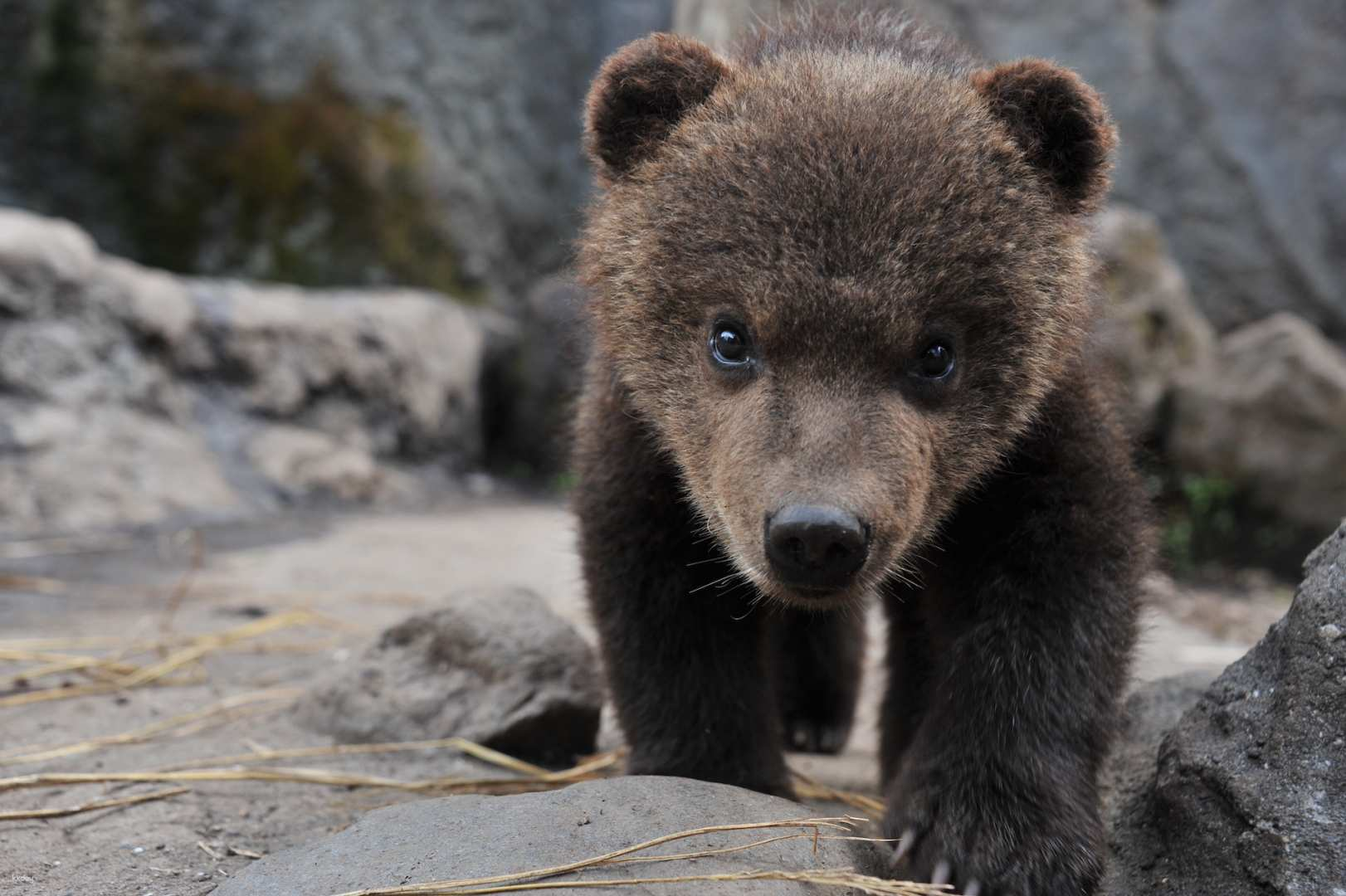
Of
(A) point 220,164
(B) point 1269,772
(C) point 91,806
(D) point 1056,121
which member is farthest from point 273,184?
(B) point 1269,772

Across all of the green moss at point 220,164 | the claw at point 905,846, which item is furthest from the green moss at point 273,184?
the claw at point 905,846

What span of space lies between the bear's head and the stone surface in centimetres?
581

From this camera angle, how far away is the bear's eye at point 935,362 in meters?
3.06

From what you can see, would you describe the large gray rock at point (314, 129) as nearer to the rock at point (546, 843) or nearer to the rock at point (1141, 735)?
the rock at point (1141, 735)

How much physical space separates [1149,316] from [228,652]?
8.06m

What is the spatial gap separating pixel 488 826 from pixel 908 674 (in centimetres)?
184

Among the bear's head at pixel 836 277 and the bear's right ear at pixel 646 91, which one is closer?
the bear's head at pixel 836 277

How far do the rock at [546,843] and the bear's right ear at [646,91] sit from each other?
176 cm

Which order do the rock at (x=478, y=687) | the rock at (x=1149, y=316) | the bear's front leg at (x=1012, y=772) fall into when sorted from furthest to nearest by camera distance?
the rock at (x=1149, y=316), the rock at (x=478, y=687), the bear's front leg at (x=1012, y=772)

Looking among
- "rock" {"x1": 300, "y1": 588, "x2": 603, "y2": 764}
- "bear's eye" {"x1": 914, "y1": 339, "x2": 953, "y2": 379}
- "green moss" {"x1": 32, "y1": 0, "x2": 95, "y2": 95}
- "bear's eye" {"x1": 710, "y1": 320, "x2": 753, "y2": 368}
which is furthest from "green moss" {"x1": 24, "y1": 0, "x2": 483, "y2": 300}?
"bear's eye" {"x1": 914, "y1": 339, "x2": 953, "y2": 379}

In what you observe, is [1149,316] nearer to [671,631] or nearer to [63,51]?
[671,631]

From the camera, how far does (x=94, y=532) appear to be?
7.74 metres

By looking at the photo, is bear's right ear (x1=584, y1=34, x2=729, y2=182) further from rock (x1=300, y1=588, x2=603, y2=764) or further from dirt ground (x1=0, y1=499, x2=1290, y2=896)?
rock (x1=300, y1=588, x2=603, y2=764)

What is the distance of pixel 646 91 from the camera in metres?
3.43
